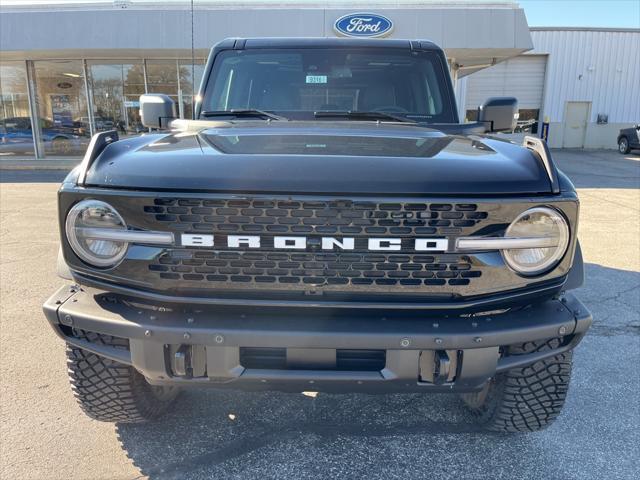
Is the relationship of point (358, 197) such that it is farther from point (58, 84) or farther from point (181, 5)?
point (58, 84)

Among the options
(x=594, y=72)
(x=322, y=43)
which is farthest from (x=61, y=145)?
(x=594, y=72)

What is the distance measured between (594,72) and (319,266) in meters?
29.3

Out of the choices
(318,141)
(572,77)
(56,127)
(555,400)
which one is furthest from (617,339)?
(572,77)

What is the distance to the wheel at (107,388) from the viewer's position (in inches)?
92.4

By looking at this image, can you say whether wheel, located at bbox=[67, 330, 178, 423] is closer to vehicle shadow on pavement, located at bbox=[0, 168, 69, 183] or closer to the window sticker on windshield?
the window sticker on windshield

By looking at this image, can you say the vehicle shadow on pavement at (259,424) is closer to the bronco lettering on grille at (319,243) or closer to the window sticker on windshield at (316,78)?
the bronco lettering on grille at (319,243)

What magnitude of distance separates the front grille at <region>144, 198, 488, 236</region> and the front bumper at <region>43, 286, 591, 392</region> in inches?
12.7

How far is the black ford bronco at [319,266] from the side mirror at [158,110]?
1430 mm

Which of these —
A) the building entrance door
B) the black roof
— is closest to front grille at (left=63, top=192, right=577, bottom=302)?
the black roof

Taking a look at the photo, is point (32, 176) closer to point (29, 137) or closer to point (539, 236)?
point (29, 137)

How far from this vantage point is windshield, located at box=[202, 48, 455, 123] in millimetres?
3422

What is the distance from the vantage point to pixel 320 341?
73.1 inches

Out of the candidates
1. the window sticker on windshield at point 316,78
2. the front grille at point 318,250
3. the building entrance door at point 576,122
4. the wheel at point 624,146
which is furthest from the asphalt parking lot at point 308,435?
the building entrance door at point 576,122

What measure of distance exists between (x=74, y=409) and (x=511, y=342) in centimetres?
237
